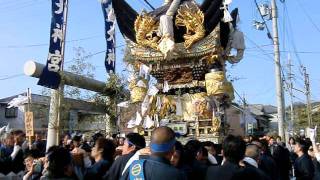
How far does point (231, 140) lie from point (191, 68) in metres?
12.6

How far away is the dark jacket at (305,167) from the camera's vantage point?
295 inches

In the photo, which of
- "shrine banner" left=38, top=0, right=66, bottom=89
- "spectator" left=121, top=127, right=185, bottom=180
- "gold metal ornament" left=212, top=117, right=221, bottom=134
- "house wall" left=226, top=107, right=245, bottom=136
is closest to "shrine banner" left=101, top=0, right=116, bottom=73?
"shrine banner" left=38, top=0, right=66, bottom=89

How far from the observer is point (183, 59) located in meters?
16.9

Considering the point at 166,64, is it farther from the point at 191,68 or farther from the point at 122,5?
the point at 122,5

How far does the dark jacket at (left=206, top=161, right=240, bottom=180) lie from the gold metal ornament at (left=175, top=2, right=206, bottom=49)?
473 inches

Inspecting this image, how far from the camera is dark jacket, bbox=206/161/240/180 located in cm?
423

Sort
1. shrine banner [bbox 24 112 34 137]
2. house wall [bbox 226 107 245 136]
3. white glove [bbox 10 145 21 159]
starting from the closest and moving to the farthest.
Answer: white glove [bbox 10 145 21 159] → shrine banner [bbox 24 112 34 137] → house wall [bbox 226 107 245 136]

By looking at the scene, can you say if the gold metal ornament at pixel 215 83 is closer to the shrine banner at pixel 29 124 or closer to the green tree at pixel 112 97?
the green tree at pixel 112 97

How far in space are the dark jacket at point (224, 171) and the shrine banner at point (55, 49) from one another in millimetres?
9013

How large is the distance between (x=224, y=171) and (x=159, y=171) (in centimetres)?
110

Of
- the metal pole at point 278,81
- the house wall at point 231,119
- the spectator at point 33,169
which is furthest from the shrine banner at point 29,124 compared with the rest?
the metal pole at point 278,81

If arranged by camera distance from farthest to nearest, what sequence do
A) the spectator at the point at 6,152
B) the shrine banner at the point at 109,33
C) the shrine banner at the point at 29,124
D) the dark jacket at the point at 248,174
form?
the shrine banner at the point at 109,33 → the shrine banner at the point at 29,124 → the spectator at the point at 6,152 → the dark jacket at the point at 248,174

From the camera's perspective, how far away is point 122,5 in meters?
17.6

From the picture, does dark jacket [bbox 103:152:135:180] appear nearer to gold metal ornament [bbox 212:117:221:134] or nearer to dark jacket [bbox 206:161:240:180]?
dark jacket [bbox 206:161:240:180]
